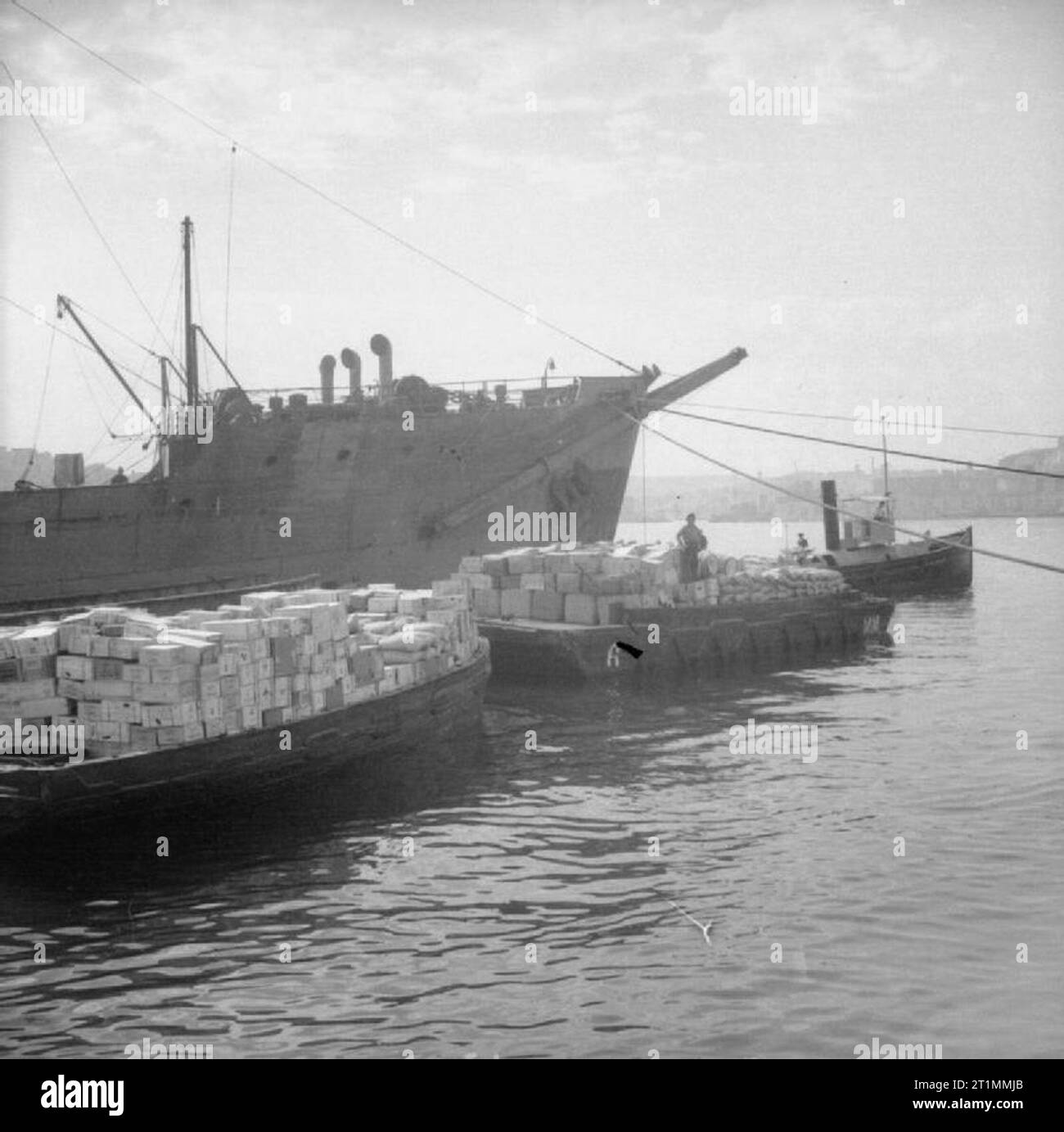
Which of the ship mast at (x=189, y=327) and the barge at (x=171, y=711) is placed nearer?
the barge at (x=171, y=711)

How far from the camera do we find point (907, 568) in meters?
43.7

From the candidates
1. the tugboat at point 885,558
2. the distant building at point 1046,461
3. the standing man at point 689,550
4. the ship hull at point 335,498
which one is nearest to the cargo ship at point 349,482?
the ship hull at point 335,498

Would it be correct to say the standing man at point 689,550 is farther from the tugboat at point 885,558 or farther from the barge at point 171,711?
the barge at point 171,711

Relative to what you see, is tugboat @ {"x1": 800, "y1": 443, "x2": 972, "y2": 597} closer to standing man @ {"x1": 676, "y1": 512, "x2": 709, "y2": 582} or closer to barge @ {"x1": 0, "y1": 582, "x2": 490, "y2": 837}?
standing man @ {"x1": 676, "y1": 512, "x2": 709, "y2": 582}

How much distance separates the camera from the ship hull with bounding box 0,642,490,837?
11.7 m

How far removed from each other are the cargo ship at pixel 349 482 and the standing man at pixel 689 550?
21.5 ft

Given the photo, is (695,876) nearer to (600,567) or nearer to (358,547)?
(600,567)

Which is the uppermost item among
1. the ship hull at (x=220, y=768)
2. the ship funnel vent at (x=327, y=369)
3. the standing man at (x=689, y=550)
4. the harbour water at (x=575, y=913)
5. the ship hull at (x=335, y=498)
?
the ship funnel vent at (x=327, y=369)

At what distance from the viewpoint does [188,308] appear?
1406 inches

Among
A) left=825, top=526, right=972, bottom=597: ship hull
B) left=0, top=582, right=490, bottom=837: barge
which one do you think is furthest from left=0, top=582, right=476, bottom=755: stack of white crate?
left=825, top=526, right=972, bottom=597: ship hull

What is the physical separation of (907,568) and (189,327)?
2555 cm

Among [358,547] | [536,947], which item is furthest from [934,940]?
[358,547]

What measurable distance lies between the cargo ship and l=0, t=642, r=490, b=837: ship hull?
50.3 ft

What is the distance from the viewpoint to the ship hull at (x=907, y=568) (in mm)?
41312
